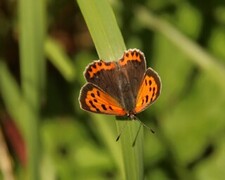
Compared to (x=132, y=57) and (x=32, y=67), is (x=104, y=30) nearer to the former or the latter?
(x=132, y=57)

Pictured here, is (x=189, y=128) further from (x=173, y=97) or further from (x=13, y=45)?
(x=13, y=45)

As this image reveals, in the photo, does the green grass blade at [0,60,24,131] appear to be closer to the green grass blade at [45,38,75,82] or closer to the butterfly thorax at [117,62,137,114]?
the green grass blade at [45,38,75,82]

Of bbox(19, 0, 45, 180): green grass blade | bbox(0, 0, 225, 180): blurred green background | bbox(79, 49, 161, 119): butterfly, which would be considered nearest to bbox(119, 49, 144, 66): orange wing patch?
bbox(79, 49, 161, 119): butterfly

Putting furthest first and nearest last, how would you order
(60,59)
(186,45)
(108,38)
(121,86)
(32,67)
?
1. (60,59)
2. (186,45)
3. (32,67)
4. (121,86)
5. (108,38)

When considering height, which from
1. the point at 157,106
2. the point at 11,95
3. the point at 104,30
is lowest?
the point at 157,106

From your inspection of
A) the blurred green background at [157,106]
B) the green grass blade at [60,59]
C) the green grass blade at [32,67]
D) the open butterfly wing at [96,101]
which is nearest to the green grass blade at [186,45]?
the blurred green background at [157,106]

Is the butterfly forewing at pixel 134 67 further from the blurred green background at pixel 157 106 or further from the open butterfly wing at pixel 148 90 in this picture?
the blurred green background at pixel 157 106

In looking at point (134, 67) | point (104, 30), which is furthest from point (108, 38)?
point (134, 67)
